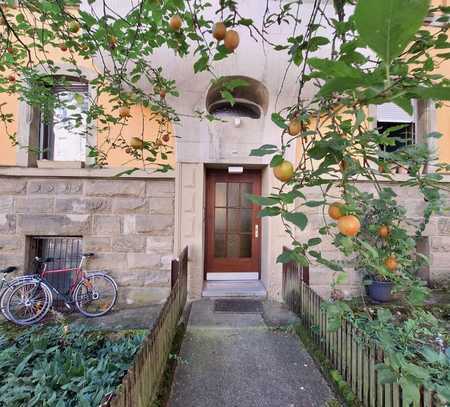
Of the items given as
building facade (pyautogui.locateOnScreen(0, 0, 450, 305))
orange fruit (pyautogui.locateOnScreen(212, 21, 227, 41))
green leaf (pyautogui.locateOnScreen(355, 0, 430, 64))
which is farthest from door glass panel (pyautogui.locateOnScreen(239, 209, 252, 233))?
green leaf (pyautogui.locateOnScreen(355, 0, 430, 64))

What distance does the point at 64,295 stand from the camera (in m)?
3.49

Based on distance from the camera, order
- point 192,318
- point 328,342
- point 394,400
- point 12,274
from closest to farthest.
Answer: point 394,400 → point 328,342 → point 192,318 → point 12,274

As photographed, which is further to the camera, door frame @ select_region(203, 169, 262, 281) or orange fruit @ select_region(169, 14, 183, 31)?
door frame @ select_region(203, 169, 262, 281)

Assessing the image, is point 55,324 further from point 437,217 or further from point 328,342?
point 437,217

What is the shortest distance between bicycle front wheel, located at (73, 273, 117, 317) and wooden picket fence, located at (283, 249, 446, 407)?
2609 mm

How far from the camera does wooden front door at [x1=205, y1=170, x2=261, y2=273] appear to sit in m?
4.14

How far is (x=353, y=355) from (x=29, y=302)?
3.81 metres

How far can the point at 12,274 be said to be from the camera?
3547 mm

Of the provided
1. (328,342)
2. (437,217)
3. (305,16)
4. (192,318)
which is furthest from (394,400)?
(437,217)

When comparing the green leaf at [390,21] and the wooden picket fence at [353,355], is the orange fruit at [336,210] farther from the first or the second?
the wooden picket fence at [353,355]

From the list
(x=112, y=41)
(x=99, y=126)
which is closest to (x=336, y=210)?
(x=112, y=41)

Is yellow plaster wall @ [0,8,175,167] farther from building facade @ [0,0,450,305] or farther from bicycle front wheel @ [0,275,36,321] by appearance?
bicycle front wheel @ [0,275,36,321]

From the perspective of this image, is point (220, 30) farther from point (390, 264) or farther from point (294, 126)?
point (390, 264)

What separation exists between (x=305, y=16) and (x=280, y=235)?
2672mm
